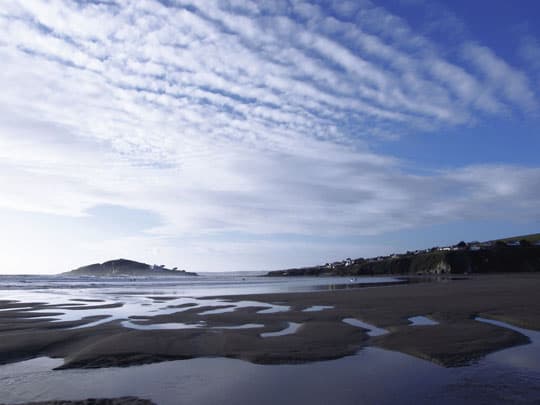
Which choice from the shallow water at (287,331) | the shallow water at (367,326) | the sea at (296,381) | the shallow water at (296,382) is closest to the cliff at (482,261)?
the shallow water at (367,326)

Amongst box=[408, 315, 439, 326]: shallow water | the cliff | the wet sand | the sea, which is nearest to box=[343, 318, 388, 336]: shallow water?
the wet sand

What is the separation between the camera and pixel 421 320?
747 inches

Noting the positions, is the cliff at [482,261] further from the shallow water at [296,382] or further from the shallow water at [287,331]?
the shallow water at [296,382]

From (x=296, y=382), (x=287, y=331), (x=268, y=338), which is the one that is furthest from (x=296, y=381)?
(x=287, y=331)

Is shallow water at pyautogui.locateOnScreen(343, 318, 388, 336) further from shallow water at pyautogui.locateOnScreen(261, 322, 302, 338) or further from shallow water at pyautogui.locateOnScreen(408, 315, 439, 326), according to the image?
shallow water at pyautogui.locateOnScreen(261, 322, 302, 338)

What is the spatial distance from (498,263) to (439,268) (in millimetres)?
13607

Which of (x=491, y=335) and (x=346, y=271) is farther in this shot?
(x=346, y=271)

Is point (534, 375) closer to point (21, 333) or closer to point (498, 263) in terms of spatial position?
point (21, 333)

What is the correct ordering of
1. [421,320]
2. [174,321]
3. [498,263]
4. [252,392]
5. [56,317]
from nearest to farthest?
[252,392]
[421,320]
[174,321]
[56,317]
[498,263]

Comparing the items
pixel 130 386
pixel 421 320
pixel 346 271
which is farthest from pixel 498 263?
pixel 130 386

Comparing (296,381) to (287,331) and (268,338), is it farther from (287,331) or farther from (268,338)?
(287,331)

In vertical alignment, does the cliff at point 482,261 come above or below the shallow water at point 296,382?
above

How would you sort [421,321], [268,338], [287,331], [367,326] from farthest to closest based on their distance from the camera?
[421,321], [367,326], [287,331], [268,338]

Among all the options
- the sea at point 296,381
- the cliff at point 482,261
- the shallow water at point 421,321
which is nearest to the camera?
the sea at point 296,381
